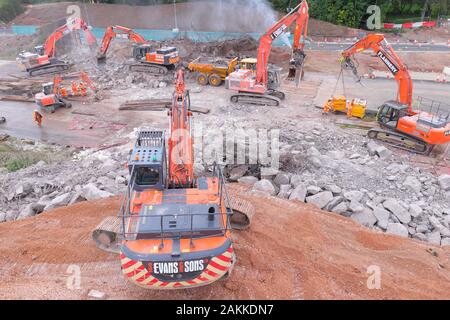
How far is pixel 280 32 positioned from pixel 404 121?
7.60 m

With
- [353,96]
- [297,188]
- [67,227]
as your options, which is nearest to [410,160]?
[297,188]

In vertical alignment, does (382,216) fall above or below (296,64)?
below

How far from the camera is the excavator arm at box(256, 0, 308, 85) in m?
18.2

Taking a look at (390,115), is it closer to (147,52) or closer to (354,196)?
(354,196)

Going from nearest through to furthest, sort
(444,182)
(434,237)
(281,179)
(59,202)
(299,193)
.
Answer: (434,237)
(59,202)
(299,193)
(281,179)
(444,182)

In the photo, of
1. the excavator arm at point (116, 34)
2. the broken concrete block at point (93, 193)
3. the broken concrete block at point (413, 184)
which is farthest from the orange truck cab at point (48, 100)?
the broken concrete block at point (413, 184)

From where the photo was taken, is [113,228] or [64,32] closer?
[113,228]

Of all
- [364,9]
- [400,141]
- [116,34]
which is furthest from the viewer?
[364,9]

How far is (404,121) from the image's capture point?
15211 millimetres

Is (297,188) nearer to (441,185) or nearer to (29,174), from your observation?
(441,185)

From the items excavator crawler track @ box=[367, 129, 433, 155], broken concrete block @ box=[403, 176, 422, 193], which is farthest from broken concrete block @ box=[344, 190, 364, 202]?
excavator crawler track @ box=[367, 129, 433, 155]

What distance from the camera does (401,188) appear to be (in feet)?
38.7

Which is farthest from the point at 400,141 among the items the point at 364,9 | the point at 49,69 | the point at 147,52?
the point at 364,9

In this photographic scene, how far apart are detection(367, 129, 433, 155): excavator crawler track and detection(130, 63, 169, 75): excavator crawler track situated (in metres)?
13.8
